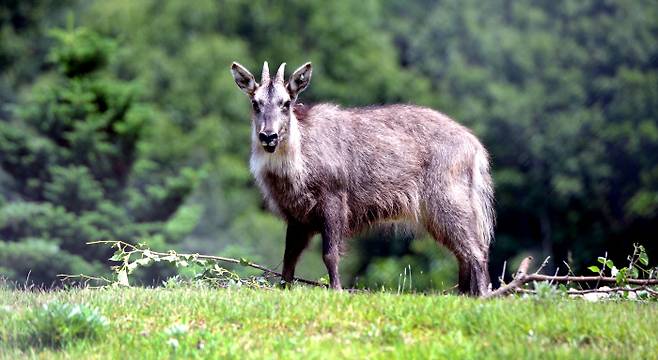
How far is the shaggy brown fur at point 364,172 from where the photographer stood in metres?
10.8

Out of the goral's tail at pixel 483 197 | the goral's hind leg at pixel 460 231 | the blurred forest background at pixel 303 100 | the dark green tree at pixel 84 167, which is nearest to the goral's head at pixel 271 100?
the goral's hind leg at pixel 460 231

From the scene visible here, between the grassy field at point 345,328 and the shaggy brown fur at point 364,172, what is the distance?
1.94m

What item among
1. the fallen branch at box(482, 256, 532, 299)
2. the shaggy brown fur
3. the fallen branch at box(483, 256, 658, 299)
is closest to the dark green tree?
the shaggy brown fur

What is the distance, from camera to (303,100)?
3912cm

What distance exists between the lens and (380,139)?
1162cm

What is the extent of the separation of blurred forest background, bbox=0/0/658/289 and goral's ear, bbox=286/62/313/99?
10.2 meters

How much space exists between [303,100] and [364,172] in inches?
1099

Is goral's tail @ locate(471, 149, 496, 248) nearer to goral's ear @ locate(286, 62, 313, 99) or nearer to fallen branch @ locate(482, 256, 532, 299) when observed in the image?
fallen branch @ locate(482, 256, 532, 299)

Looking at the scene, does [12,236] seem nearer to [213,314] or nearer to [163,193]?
[163,193]

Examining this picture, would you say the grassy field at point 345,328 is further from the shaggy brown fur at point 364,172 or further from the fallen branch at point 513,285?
the shaggy brown fur at point 364,172

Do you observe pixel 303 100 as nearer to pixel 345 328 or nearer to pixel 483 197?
pixel 483 197

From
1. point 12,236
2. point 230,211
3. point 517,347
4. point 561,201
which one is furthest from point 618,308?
point 561,201

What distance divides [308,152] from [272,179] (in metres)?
0.47

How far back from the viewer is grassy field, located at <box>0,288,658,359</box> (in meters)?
7.43
